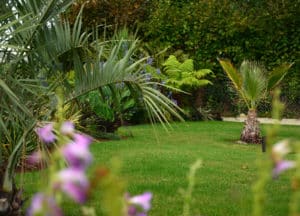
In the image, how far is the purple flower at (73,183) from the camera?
0.73m

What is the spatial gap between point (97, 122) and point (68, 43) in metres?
7.23

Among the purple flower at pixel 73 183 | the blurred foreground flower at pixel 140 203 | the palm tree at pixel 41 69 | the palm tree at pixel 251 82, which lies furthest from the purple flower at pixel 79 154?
the palm tree at pixel 251 82

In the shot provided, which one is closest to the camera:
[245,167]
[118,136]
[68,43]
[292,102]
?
[68,43]

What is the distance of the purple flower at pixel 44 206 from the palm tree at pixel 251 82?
392 inches

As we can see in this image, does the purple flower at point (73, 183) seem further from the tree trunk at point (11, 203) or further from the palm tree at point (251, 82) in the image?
the palm tree at point (251, 82)

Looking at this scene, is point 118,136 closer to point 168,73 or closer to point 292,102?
point 168,73

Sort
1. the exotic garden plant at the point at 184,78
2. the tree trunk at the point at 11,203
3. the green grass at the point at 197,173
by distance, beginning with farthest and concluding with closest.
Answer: the exotic garden plant at the point at 184,78, the green grass at the point at 197,173, the tree trunk at the point at 11,203

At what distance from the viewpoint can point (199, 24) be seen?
18000mm

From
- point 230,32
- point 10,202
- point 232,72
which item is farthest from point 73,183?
point 230,32

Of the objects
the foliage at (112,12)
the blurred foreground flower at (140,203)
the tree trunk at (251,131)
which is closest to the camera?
the blurred foreground flower at (140,203)

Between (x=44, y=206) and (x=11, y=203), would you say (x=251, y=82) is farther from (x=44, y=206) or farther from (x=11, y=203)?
(x=44, y=206)

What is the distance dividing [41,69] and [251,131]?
23.6 ft

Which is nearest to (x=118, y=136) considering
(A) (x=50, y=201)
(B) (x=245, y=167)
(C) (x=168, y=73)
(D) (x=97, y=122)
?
(D) (x=97, y=122)

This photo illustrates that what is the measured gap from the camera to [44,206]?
2.54 feet
